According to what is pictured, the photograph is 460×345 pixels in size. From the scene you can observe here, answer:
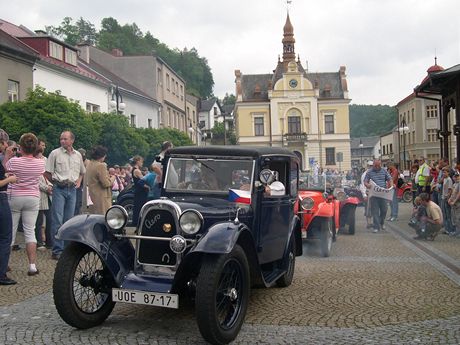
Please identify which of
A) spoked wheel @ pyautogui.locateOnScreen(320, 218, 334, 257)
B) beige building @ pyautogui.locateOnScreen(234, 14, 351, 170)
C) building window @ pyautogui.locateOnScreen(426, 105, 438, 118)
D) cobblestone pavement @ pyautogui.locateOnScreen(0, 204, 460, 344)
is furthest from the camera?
beige building @ pyautogui.locateOnScreen(234, 14, 351, 170)

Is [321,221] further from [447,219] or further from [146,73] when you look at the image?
[146,73]

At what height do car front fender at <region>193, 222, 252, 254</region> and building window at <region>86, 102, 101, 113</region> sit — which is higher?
building window at <region>86, 102, 101, 113</region>

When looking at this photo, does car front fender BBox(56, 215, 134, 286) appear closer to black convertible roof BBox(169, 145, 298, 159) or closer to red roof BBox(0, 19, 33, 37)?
black convertible roof BBox(169, 145, 298, 159)

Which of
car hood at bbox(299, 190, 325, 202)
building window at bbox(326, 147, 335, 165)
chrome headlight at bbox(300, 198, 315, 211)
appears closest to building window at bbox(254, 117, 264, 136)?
building window at bbox(326, 147, 335, 165)

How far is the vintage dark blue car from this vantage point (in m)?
4.58

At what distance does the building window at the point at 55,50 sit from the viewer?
2676 centimetres

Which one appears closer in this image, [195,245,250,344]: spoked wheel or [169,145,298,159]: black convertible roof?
[195,245,250,344]: spoked wheel

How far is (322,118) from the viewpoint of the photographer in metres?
67.8

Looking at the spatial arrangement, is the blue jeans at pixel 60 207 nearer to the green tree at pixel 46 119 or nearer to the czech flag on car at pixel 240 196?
the czech flag on car at pixel 240 196

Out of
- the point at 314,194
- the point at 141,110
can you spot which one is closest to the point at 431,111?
the point at 141,110

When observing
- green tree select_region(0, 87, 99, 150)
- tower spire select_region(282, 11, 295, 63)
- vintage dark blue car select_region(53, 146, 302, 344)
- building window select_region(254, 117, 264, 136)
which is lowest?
vintage dark blue car select_region(53, 146, 302, 344)

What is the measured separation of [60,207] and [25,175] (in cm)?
134

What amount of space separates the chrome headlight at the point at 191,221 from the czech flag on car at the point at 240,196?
685mm

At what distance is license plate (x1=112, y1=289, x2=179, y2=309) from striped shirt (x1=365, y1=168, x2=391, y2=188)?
31.0ft
